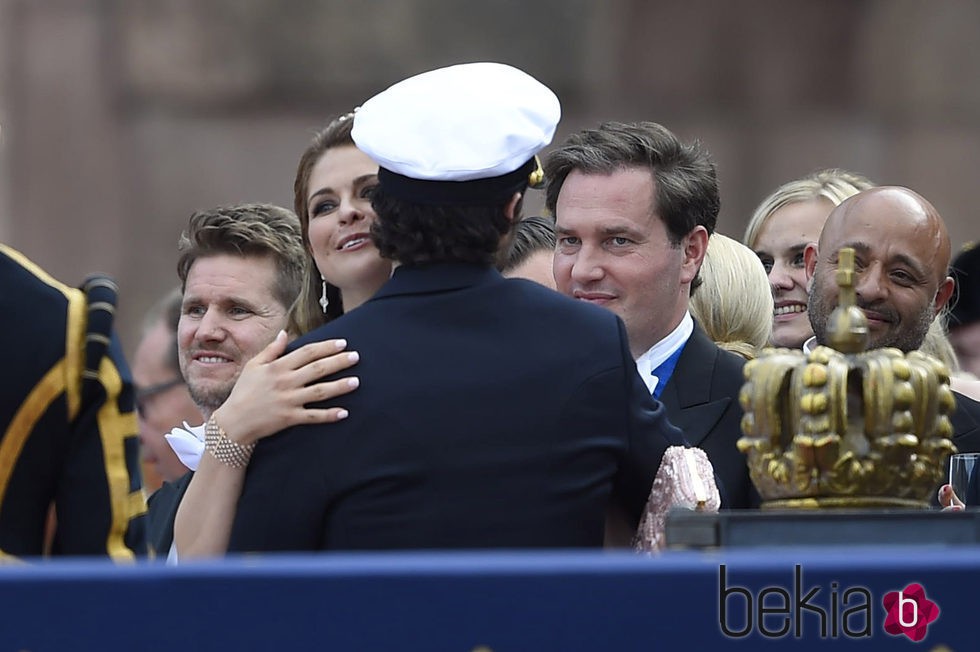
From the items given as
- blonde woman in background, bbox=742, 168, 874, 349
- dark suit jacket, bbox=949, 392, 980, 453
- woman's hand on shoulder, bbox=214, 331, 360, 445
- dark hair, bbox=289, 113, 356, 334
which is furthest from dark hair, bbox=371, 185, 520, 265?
blonde woman in background, bbox=742, 168, 874, 349

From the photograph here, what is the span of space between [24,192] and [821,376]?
795 centimetres

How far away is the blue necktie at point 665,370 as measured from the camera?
4305mm

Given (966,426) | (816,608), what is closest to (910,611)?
(816,608)

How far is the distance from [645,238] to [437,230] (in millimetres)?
1282

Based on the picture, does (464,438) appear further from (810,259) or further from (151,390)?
(151,390)

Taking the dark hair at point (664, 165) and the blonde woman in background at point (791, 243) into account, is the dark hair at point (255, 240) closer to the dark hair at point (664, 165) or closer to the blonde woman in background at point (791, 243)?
the dark hair at point (664, 165)

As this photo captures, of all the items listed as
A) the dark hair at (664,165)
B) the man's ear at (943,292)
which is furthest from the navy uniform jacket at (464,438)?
the man's ear at (943,292)

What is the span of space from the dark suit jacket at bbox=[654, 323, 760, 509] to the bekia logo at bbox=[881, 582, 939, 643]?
1378mm

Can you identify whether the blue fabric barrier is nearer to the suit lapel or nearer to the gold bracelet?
the gold bracelet

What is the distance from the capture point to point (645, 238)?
14.7ft

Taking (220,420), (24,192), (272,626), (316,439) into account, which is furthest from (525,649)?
(24,192)

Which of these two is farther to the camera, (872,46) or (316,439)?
(872,46)

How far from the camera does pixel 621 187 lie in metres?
4.53

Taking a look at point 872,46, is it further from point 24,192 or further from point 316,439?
point 316,439
